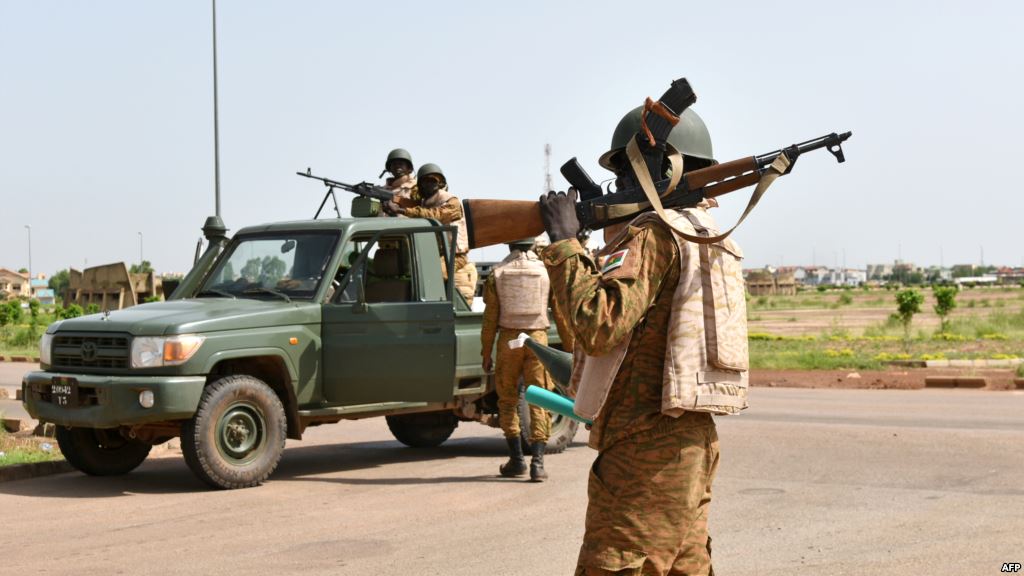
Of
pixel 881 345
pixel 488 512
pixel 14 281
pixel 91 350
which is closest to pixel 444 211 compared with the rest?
pixel 91 350

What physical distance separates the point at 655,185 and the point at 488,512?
4.94 m

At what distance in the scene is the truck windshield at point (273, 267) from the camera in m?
10.3

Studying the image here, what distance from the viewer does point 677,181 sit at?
4051 millimetres

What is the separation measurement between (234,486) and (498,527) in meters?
2.55

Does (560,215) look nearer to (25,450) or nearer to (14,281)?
(25,450)

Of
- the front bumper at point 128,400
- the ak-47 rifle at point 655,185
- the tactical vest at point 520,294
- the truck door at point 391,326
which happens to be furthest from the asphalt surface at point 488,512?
the ak-47 rifle at point 655,185

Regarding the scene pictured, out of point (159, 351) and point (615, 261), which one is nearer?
point (615, 261)

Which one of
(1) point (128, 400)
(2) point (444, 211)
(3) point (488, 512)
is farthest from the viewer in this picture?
Result: (2) point (444, 211)

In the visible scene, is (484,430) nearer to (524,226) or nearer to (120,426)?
(120,426)

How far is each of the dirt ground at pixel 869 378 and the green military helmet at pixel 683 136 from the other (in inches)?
649

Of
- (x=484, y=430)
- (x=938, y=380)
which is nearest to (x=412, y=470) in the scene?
(x=484, y=430)

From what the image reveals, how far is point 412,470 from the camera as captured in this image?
10875mm

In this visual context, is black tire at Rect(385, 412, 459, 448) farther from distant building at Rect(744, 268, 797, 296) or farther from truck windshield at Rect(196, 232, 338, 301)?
distant building at Rect(744, 268, 797, 296)

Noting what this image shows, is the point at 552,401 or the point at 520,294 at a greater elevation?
the point at 520,294
